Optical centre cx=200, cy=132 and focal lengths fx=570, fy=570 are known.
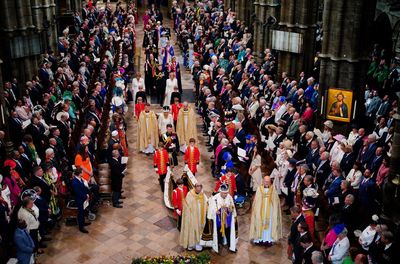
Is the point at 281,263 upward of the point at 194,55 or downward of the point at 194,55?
downward

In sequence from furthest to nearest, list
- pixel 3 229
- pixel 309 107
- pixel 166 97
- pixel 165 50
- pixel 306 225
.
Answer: pixel 165 50
pixel 166 97
pixel 309 107
pixel 3 229
pixel 306 225

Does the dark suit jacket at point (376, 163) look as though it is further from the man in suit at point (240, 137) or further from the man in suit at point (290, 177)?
the man in suit at point (240, 137)

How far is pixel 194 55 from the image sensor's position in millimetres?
27062

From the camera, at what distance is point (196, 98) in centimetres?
2262

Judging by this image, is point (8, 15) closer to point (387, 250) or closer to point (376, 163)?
point (376, 163)

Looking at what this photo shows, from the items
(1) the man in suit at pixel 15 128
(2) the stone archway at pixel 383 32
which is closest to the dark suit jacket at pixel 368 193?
(1) the man in suit at pixel 15 128

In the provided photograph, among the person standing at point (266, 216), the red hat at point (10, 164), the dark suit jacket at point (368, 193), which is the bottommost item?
the person standing at point (266, 216)

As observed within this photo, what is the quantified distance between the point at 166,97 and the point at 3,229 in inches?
419

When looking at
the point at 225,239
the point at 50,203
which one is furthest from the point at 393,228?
the point at 50,203

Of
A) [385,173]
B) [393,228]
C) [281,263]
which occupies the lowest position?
[281,263]

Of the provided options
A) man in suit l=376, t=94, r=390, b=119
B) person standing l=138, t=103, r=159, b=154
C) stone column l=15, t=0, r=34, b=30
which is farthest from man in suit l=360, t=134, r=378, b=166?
stone column l=15, t=0, r=34, b=30

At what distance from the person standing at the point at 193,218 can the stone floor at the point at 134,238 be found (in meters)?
0.35

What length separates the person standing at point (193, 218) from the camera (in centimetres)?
1224

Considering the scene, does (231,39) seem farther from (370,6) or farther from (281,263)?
(281,263)
